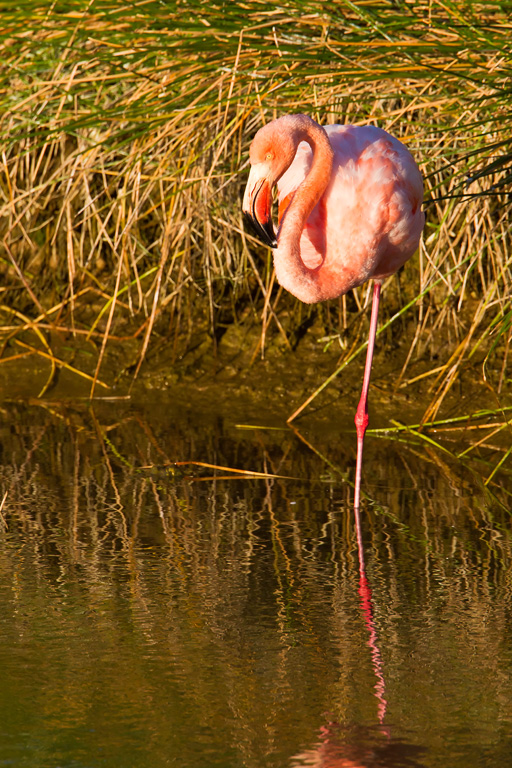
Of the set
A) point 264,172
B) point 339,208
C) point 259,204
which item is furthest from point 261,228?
point 339,208

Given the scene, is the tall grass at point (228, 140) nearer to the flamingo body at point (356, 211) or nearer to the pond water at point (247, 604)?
the flamingo body at point (356, 211)

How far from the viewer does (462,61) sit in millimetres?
3766

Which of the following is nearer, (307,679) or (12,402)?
(307,679)

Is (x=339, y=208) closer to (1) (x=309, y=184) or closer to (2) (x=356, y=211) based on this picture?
(2) (x=356, y=211)

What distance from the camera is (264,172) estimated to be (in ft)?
Result: 10.2

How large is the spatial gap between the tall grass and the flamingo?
0.58 feet

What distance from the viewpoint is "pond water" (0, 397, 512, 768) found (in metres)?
1.88

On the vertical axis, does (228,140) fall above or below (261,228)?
above

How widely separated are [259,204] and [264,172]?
0.34 ft

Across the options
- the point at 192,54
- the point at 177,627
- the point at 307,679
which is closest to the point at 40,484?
the point at 177,627

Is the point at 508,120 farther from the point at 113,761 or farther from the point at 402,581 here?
the point at 113,761

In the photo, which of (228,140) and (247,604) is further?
(228,140)

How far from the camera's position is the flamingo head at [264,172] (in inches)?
121

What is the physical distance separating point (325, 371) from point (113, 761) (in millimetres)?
2846
